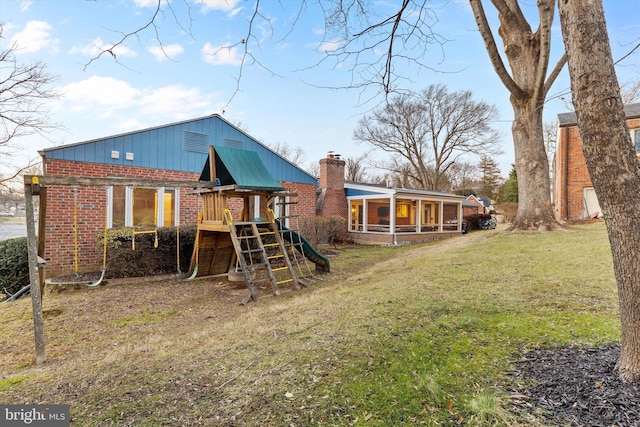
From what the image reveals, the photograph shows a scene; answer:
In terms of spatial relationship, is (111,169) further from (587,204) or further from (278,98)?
(587,204)

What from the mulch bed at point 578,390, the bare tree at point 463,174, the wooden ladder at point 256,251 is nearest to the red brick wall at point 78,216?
the wooden ladder at point 256,251

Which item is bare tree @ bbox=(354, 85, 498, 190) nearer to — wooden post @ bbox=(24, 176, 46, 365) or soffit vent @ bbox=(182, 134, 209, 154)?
soffit vent @ bbox=(182, 134, 209, 154)

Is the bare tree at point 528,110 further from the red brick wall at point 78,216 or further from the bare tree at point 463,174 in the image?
the bare tree at point 463,174

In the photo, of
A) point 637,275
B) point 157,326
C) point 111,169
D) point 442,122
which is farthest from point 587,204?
point 111,169

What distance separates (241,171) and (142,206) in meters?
4.21

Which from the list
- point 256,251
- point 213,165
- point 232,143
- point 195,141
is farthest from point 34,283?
point 232,143

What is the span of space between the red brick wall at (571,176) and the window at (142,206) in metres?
18.3

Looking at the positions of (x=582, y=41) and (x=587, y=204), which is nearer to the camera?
(x=582, y=41)

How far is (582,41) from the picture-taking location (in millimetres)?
1956

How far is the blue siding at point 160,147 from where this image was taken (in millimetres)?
8367

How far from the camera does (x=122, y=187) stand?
9.01 metres

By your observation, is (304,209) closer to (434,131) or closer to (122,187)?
(122,187)

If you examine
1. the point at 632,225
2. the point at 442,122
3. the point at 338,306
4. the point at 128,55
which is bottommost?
the point at 338,306

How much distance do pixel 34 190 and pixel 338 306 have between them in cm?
409
